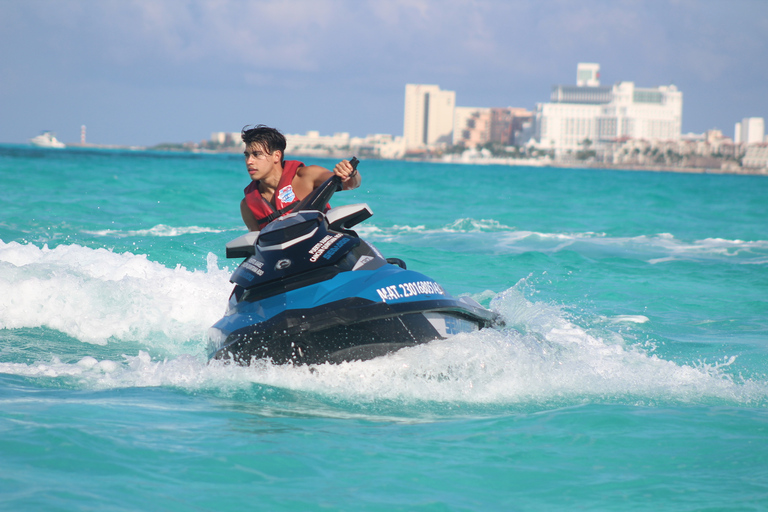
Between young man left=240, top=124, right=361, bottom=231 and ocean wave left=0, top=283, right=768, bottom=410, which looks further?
young man left=240, top=124, right=361, bottom=231

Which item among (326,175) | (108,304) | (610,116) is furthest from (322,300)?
(610,116)

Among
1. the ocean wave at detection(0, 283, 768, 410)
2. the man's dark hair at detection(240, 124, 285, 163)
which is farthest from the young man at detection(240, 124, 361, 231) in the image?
the ocean wave at detection(0, 283, 768, 410)

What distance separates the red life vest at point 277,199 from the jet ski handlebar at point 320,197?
14cm

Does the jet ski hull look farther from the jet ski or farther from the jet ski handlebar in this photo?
the jet ski handlebar

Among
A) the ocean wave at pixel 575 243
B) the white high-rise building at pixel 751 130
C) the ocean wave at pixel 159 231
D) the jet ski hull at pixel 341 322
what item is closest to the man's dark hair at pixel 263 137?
the jet ski hull at pixel 341 322

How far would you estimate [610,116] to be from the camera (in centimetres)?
16875

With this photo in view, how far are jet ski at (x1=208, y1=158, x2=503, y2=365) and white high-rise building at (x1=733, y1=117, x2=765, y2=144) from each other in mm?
208539

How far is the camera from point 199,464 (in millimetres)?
2762

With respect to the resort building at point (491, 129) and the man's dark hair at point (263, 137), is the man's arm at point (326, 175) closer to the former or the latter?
the man's dark hair at point (263, 137)

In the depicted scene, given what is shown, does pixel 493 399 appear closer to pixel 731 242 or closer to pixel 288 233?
pixel 288 233

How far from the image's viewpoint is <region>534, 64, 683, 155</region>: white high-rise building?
167875 mm

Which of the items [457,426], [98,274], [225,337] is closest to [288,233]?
[225,337]

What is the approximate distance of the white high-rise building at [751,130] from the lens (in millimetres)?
192750

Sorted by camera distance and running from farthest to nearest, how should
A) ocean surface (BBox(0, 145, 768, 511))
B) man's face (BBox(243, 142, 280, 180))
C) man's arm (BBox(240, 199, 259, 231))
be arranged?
man's arm (BBox(240, 199, 259, 231))
man's face (BBox(243, 142, 280, 180))
ocean surface (BBox(0, 145, 768, 511))
